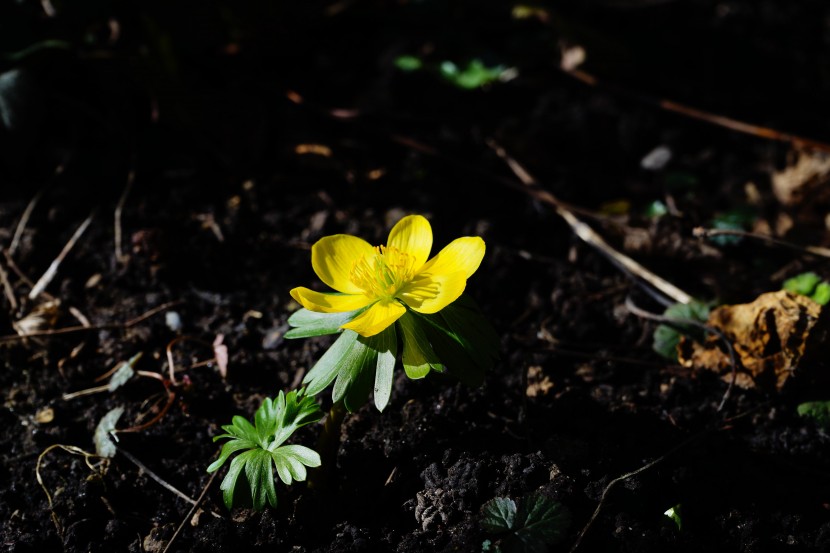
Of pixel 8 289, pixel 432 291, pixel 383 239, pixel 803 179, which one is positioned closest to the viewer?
pixel 432 291

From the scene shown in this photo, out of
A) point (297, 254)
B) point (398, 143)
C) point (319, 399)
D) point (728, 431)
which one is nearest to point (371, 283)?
point (319, 399)

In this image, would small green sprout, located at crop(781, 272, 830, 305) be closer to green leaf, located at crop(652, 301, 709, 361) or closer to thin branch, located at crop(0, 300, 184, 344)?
green leaf, located at crop(652, 301, 709, 361)

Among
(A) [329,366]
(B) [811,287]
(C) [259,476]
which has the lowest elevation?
(B) [811,287]

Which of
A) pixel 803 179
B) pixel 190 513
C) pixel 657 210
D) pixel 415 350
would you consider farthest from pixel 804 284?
pixel 190 513

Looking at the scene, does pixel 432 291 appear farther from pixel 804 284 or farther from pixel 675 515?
pixel 804 284

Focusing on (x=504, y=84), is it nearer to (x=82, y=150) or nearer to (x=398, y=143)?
(x=398, y=143)

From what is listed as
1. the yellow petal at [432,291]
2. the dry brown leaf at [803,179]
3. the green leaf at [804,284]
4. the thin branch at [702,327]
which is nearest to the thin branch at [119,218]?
the yellow petal at [432,291]

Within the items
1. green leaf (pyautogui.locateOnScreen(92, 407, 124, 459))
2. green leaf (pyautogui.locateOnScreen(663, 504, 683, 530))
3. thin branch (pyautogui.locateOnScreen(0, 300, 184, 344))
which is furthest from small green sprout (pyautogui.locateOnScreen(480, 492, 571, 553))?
thin branch (pyautogui.locateOnScreen(0, 300, 184, 344))

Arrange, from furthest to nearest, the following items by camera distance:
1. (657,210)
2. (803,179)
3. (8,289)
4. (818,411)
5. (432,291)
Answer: (803,179) → (657,210) → (8,289) → (818,411) → (432,291)
